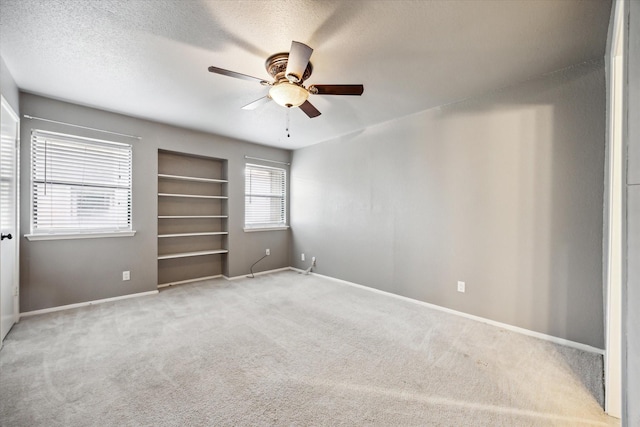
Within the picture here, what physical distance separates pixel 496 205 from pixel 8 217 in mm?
4882

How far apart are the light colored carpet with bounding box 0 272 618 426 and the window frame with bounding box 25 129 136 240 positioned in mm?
912

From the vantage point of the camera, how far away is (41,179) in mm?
3107

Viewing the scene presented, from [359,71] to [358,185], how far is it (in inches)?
79.8

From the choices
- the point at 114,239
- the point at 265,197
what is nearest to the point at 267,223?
the point at 265,197

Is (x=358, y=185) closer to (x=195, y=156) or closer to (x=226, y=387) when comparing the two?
(x=195, y=156)

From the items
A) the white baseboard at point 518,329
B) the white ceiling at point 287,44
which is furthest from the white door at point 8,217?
the white baseboard at point 518,329

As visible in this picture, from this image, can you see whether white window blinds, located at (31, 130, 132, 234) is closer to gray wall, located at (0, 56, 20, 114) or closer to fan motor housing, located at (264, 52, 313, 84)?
gray wall, located at (0, 56, 20, 114)

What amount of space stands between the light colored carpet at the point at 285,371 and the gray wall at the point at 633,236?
2.45 feet

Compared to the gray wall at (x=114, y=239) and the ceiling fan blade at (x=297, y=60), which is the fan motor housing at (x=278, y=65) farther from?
the gray wall at (x=114, y=239)

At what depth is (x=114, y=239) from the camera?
3578 millimetres

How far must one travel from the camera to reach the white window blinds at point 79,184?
3.12 meters

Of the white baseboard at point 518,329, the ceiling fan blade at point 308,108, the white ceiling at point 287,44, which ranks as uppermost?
the white ceiling at point 287,44

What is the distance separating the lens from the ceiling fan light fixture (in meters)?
2.12

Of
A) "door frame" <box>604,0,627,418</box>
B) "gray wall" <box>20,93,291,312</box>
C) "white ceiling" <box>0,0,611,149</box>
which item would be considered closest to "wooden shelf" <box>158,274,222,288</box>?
"gray wall" <box>20,93,291,312</box>
